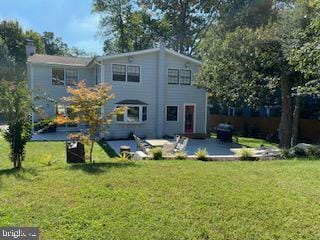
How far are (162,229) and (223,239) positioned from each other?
2.95ft

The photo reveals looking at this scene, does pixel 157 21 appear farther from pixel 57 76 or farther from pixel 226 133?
pixel 226 133

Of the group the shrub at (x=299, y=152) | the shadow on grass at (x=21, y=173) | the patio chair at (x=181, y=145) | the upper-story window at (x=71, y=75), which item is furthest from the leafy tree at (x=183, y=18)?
the shadow on grass at (x=21, y=173)

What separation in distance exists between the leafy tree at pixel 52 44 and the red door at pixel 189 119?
4765 cm

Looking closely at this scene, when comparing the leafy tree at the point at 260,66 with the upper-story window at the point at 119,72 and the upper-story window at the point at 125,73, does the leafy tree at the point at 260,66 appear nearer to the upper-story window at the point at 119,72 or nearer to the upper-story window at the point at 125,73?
the upper-story window at the point at 125,73

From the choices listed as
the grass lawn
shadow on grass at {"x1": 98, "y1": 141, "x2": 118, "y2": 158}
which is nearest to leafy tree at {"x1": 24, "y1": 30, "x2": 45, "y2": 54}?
shadow on grass at {"x1": 98, "y1": 141, "x2": 118, "y2": 158}

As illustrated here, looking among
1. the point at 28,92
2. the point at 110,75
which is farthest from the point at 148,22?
the point at 28,92

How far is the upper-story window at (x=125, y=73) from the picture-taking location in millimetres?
20312

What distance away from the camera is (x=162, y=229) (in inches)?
184

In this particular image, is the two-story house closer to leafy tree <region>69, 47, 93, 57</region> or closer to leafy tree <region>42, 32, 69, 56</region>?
leafy tree <region>42, 32, 69, 56</region>

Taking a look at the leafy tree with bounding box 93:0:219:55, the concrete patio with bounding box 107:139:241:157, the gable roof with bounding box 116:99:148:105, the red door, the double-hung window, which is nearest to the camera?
the concrete patio with bounding box 107:139:241:157

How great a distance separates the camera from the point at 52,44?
213 ft

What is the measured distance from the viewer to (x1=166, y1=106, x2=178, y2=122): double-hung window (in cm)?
2208

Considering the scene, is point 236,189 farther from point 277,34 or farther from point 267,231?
point 277,34

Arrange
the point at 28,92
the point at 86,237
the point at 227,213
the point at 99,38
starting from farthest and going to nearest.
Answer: the point at 99,38
the point at 28,92
the point at 227,213
the point at 86,237
